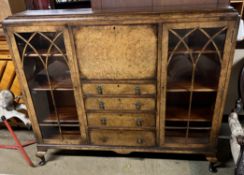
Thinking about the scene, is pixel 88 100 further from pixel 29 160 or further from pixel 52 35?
pixel 29 160

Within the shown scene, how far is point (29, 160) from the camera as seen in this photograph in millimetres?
1807

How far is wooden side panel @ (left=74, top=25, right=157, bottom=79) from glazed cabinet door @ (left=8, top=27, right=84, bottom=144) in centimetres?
11

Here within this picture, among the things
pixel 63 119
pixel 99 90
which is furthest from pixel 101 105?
pixel 63 119

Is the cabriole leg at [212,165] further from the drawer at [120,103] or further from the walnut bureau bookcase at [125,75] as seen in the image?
the drawer at [120,103]

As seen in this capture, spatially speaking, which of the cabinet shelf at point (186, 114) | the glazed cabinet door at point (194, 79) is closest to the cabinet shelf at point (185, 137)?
the glazed cabinet door at point (194, 79)

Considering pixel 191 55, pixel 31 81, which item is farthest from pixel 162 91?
pixel 31 81

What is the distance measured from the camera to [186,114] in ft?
5.46

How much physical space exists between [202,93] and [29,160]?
57.5 inches

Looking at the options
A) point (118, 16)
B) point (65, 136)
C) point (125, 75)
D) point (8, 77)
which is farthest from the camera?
point (8, 77)

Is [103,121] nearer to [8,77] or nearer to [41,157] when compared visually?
[41,157]

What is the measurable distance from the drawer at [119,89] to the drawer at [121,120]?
0.18 m

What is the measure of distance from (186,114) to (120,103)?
0.51 metres

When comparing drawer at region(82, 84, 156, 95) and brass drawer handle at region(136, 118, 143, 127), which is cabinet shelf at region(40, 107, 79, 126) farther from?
brass drawer handle at region(136, 118, 143, 127)

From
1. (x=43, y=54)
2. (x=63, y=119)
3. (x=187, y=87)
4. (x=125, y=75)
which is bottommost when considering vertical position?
(x=63, y=119)
